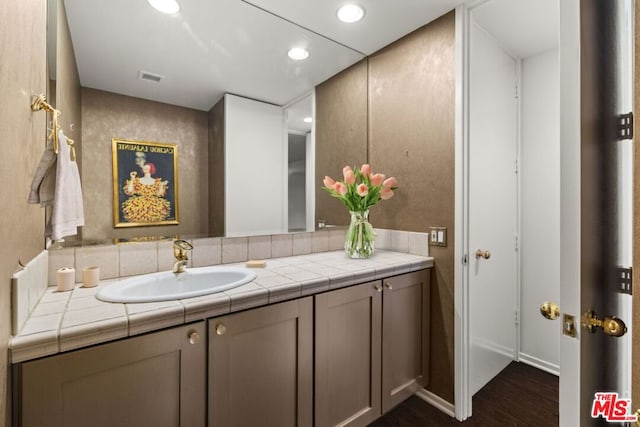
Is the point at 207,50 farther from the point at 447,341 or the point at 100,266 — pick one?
the point at 447,341

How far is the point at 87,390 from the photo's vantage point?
823mm

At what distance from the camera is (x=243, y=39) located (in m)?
1.70

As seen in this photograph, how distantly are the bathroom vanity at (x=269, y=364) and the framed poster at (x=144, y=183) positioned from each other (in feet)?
2.01

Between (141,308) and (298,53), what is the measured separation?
1733 millimetres

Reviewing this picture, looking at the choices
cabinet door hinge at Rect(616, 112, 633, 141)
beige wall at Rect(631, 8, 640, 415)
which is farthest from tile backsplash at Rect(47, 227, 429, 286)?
beige wall at Rect(631, 8, 640, 415)

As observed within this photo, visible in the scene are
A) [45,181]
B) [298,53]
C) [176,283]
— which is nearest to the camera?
[45,181]

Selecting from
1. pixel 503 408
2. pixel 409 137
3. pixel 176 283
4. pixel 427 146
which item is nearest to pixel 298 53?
pixel 409 137

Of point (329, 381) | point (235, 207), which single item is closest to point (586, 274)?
point (329, 381)

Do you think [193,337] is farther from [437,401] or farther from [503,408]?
[503,408]

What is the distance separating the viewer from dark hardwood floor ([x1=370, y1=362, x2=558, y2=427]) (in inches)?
64.9

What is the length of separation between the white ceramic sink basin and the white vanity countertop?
3cm

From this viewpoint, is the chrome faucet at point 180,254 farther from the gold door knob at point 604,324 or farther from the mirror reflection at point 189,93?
the gold door knob at point 604,324

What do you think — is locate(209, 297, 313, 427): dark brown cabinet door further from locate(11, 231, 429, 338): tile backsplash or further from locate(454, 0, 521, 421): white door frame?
locate(454, 0, 521, 421): white door frame

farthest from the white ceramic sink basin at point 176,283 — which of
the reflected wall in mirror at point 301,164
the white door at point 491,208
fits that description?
the white door at point 491,208
